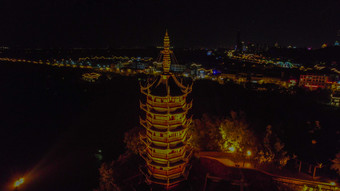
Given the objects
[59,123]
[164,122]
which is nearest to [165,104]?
[164,122]

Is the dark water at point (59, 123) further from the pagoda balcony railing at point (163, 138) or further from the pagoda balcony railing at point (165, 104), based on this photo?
the pagoda balcony railing at point (165, 104)

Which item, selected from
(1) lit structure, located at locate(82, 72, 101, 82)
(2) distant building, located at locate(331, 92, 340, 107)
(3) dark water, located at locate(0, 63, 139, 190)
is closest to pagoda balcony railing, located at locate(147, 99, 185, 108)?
(3) dark water, located at locate(0, 63, 139, 190)

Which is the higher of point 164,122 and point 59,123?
point 164,122

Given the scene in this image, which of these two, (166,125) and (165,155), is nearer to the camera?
(166,125)

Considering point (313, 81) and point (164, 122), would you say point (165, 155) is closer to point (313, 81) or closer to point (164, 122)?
point (164, 122)

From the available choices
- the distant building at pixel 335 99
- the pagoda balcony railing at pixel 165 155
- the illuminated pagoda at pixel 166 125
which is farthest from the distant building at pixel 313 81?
the pagoda balcony railing at pixel 165 155

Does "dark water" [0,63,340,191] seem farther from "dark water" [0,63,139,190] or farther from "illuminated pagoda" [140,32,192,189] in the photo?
"illuminated pagoda" [140,32,192,189]

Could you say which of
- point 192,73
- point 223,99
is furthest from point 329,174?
point 192,73
